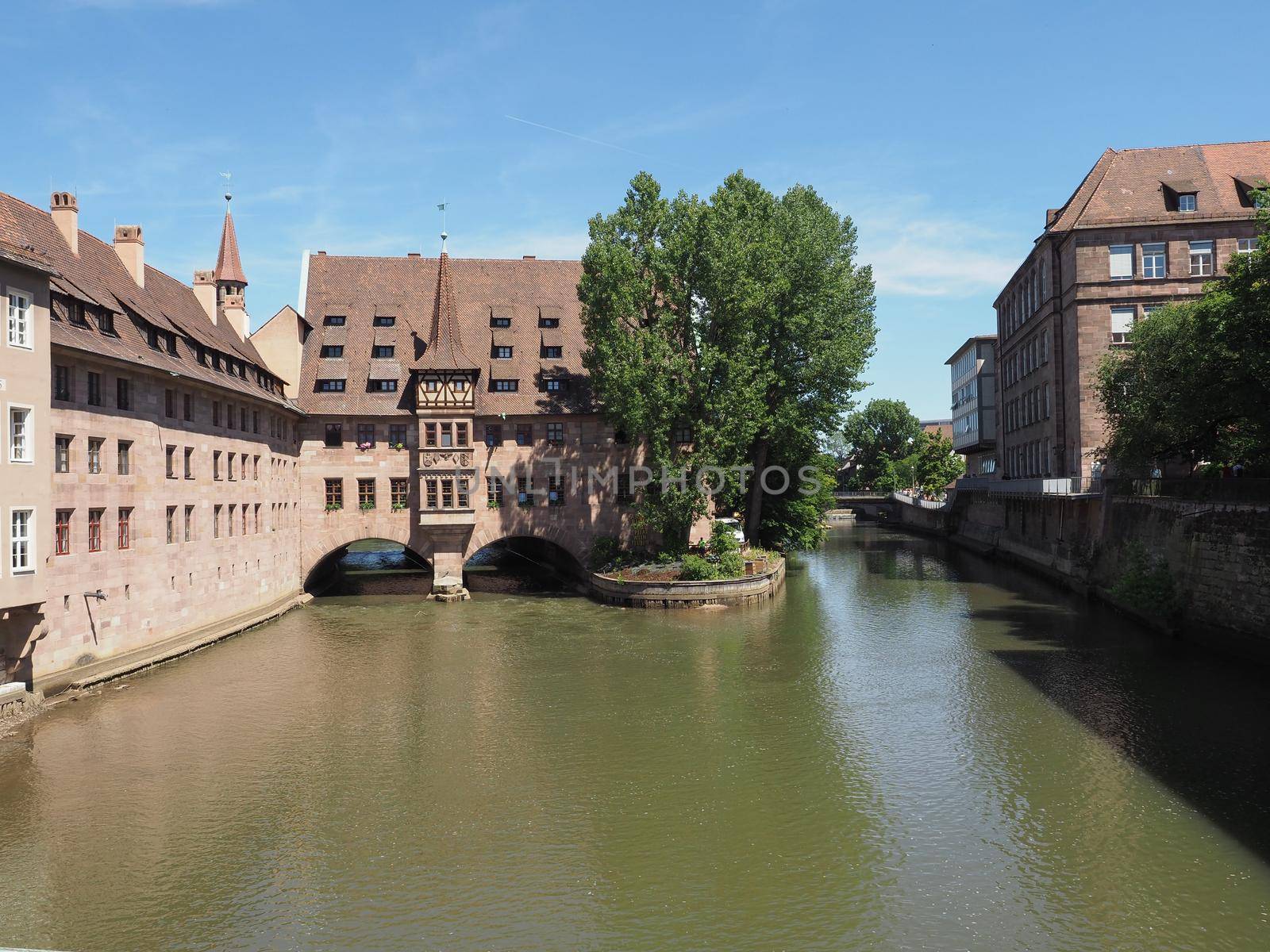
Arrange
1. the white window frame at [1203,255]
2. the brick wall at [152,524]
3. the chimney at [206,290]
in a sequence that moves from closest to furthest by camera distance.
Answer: the brick wall at [152,524]
the chimney at [206,290]
the white window frame at [1203,255]

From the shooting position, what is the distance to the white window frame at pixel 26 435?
23328 millimetres

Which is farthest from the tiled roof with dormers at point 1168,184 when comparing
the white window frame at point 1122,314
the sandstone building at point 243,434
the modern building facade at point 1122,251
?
the sandstone building at point 243,434

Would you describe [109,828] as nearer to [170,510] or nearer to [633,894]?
[633,894]

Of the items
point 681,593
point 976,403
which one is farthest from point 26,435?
point 976,403

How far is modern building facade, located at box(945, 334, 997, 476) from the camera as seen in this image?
8156 cm

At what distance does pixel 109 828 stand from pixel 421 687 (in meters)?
11.6

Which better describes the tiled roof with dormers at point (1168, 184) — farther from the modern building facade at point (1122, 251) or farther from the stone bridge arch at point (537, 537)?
the stone bridge arch at point (537, 537)

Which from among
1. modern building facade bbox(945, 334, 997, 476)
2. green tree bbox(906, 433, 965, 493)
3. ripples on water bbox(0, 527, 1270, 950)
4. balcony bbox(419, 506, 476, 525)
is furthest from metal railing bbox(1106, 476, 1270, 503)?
green tree bbox(906, 433, 965, 493)

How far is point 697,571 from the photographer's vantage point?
44250 mm

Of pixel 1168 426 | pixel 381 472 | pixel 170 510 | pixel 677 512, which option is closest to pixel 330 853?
pixel 170 510

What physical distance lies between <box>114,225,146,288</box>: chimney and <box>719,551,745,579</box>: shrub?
2845 cm

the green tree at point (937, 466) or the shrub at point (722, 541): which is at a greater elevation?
the green tree at point (937, 466)

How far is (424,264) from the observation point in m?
53.9

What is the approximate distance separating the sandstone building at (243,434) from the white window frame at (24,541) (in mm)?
53
